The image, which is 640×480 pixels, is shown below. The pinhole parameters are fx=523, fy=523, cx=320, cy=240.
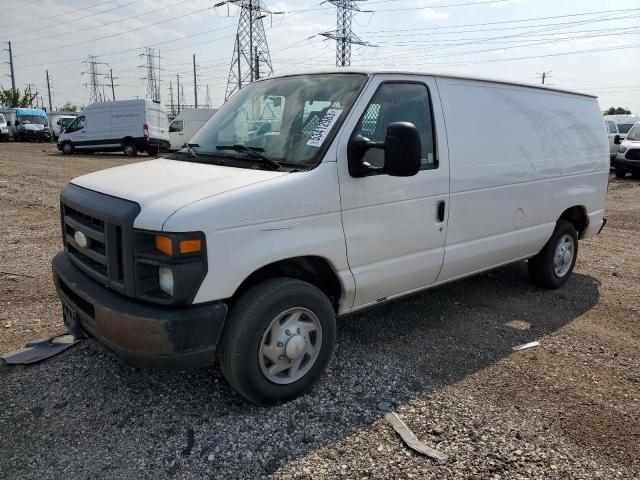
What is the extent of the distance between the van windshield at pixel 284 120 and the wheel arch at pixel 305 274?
0.65m

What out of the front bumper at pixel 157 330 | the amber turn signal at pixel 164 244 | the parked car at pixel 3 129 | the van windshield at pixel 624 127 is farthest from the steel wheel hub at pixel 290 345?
the parked car at pixel 3 129

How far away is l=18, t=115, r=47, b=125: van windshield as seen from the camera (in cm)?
3703


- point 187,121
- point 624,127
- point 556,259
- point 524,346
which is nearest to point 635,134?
point 624,127

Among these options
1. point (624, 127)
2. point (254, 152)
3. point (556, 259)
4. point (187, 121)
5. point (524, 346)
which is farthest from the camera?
point (187, 121)

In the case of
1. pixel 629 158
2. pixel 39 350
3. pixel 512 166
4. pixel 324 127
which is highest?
pixel 324 127

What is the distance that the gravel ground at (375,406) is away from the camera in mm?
2846

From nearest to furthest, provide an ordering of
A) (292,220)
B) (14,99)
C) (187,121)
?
(292,220), (187,121), (14,99)

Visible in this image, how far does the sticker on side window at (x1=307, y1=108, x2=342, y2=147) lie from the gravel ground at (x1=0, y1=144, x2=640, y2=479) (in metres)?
1.66

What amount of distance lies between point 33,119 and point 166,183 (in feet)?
133

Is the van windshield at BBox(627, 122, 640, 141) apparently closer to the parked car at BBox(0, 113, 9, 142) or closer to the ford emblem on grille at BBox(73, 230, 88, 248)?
the ford emblem on grille at BBox(73, 230, 88, 248)

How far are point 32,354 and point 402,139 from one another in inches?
124

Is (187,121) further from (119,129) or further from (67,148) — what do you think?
(67,148)

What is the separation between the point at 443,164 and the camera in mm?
4012

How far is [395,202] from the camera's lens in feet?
12.1
